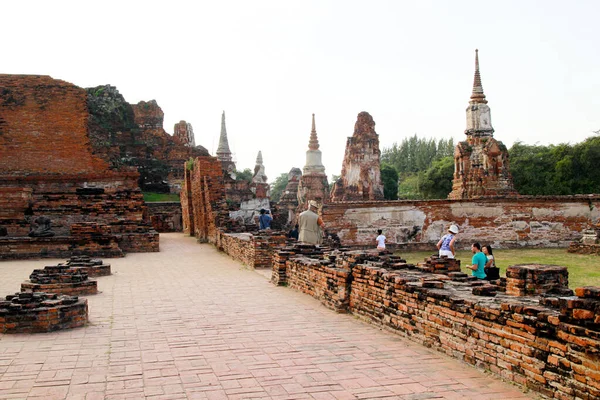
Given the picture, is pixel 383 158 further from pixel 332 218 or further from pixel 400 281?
pixel 400 281

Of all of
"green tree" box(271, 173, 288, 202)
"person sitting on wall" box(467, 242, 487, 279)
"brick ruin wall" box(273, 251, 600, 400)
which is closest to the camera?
"brick ruin wall" box(273, 251, 600, 400)

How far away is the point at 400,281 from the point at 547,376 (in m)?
2.07

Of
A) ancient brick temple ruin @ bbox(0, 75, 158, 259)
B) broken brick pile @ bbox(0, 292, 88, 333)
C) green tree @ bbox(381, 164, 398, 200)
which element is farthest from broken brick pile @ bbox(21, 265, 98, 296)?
green tree @ bbox(381, 164, 398, 200)

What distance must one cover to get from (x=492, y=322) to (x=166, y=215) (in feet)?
75.3

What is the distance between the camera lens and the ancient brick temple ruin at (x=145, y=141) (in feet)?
91.6

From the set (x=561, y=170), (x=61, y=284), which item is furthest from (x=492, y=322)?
(x=561, y=170)

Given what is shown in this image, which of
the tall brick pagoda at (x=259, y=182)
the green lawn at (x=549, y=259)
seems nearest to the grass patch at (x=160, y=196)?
the tall brick pagoda at (x=259, y=182)

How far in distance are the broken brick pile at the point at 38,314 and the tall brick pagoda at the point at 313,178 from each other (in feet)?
80.2

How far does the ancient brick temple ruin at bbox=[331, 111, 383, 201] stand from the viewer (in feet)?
103

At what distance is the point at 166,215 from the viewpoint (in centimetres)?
2619

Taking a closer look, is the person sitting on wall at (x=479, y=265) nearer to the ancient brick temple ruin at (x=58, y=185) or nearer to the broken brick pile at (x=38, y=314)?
the broken brick pile at (x=38, y=314)

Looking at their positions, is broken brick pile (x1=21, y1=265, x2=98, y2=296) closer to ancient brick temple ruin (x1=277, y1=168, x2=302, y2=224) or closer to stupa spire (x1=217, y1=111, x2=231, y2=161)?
ancient brick temple ruin (x1=277, y1=168, x2=302, y2=224)

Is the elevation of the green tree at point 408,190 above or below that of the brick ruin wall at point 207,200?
above

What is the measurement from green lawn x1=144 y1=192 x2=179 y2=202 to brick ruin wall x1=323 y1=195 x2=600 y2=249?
43.3 feet
